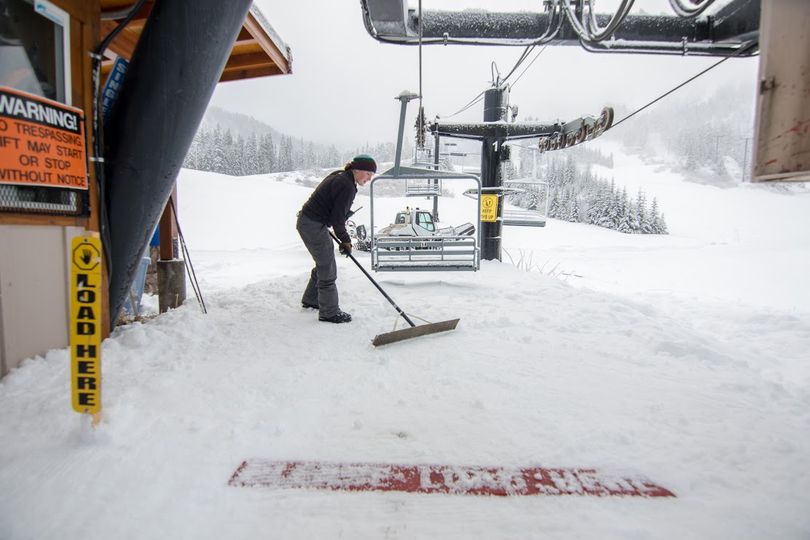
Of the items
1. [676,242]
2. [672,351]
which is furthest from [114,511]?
[676,242]

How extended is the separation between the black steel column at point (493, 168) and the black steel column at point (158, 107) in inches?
295

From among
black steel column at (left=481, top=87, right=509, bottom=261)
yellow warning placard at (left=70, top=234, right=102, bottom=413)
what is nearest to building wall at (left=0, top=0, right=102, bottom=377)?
yellow warning placard at (left=70, top=234, right=102, bottom=413)

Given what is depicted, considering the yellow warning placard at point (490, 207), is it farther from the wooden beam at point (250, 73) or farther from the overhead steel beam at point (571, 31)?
the wooden beam at point (250, 73)

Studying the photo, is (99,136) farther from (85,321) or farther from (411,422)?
(411,422)

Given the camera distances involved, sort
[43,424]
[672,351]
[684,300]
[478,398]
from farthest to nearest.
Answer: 1. [684,300]
2. [672,351]
3. [478,398]
4. [43,424]

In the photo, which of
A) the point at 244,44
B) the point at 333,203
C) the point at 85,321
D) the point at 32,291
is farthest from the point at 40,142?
the point at 244,44

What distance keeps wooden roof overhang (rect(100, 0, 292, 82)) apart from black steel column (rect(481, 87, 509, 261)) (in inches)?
220

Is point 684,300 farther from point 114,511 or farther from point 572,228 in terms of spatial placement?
point 572,228

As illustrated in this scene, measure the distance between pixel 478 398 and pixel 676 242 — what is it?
47.7 m

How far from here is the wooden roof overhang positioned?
4.18 meters

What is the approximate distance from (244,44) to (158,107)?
2811 mm

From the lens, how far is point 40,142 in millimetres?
2613

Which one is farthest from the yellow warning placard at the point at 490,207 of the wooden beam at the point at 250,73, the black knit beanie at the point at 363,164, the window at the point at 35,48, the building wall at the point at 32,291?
the building wall at the point at 32,291

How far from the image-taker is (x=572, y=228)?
47.6m
